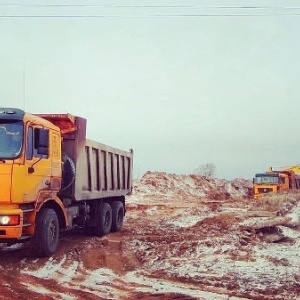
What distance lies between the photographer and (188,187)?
154 ft

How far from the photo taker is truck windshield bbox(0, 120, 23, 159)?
28.5 feet

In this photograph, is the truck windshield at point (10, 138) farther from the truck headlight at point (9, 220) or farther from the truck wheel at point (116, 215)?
the truck wheel at point (116, 215)

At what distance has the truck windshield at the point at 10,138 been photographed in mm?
8672

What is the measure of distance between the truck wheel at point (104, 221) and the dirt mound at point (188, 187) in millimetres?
26497

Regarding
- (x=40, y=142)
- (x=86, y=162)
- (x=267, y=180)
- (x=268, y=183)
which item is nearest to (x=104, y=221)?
(x=86, y=162)

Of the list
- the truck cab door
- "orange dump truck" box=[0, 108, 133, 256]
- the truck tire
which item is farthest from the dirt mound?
the truck cab door

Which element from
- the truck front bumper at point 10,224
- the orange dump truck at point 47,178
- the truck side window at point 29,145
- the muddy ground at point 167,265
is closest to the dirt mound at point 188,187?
the muddy ground at point 167,265

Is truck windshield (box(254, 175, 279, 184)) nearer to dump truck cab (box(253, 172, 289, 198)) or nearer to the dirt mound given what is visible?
dump truck cab (box(253, 172, 289, 198))

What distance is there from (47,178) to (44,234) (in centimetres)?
110

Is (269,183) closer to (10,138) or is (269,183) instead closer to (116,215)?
(116,215)

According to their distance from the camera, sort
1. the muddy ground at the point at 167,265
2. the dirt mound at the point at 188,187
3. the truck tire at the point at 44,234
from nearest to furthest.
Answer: the muddy ground at the point at 167,265
the truck tire at the point at 44,234
the dirt mound at the point at 188,187

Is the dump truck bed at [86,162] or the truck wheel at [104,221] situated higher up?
the dump truck bed at [86,162]

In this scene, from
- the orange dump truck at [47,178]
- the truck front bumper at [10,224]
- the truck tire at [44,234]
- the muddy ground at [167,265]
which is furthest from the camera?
the truck tire at [44,234]

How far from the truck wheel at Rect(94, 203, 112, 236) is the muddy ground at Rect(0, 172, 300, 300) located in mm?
226
